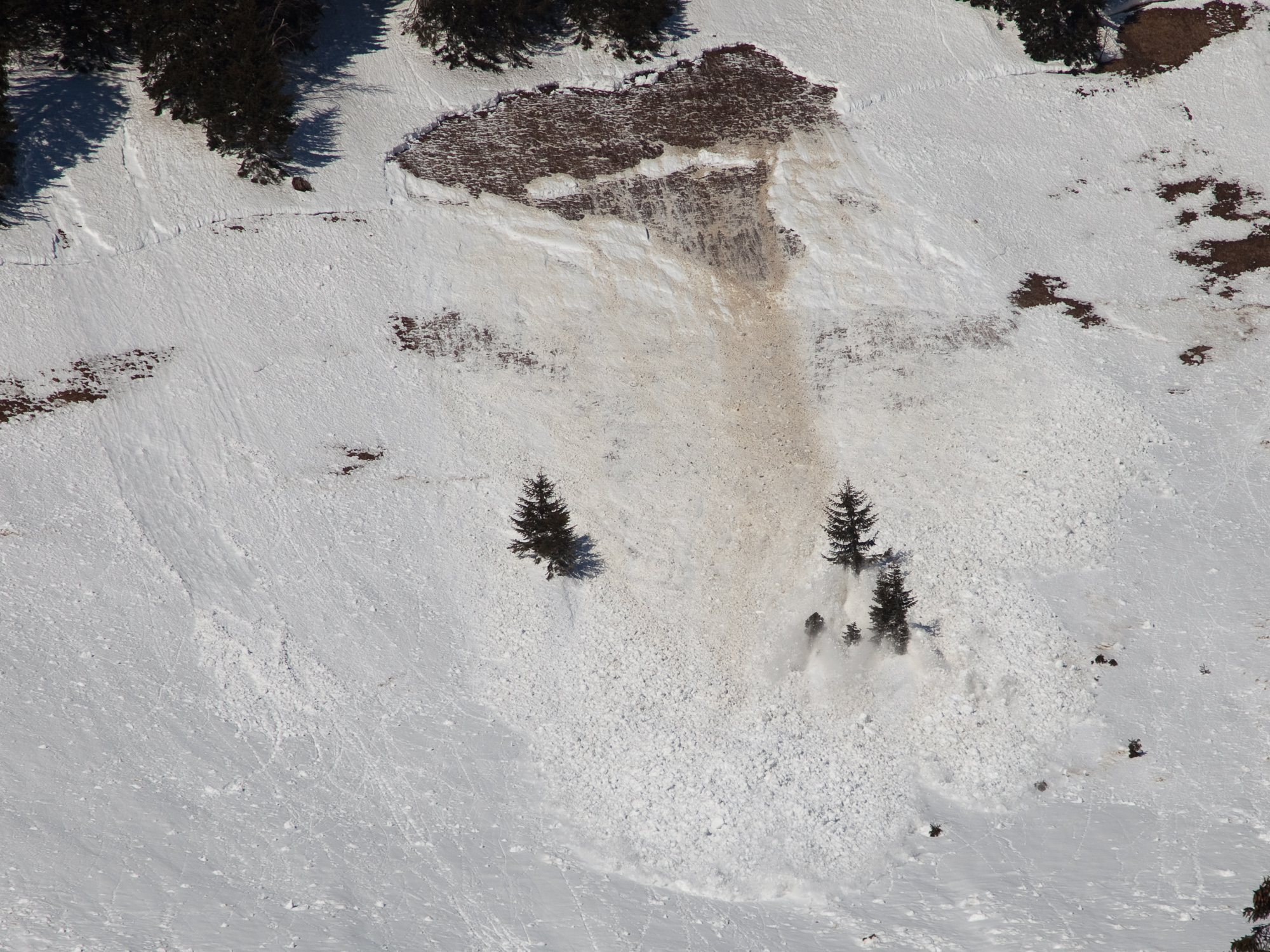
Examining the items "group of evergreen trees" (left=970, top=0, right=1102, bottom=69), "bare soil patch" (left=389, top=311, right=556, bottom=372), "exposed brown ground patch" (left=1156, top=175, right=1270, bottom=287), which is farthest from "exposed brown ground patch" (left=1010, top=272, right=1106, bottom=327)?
"bare soil patch" (left=389, top=311, right=556, bottom=372)

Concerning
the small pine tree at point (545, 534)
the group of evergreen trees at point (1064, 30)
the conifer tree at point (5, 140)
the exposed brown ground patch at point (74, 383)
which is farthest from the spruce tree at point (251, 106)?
the group of evergreen trees at point (1064, 30)

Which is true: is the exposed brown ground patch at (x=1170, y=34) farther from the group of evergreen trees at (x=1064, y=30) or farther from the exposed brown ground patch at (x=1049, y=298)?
the exposed brown ground patch at (x=1049, y=298)

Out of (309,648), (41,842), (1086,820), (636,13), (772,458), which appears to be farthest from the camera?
(636,13)

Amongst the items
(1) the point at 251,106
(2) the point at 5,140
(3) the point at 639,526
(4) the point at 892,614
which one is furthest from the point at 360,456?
(2) the point at 5,140

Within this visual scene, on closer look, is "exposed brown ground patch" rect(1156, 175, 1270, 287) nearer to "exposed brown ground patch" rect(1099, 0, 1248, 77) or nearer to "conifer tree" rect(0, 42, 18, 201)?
"exposed brown ground patch" rect(1099, 0, 1248, 77)

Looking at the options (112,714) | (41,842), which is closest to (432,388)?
(112,714)

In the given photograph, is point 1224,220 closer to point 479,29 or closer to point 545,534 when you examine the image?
point 545,534

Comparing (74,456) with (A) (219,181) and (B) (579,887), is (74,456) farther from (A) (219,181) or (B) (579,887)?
(B) (579,887)
